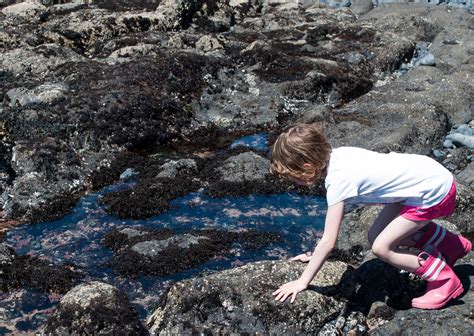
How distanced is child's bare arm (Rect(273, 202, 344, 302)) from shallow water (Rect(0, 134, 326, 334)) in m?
2.73

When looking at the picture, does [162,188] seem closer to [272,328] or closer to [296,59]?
[272,328]

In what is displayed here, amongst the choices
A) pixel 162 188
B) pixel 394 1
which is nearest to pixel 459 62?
pixel 394 1

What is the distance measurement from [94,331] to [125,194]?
575 centimetres

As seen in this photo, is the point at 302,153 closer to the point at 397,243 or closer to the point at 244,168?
the point at 397,243

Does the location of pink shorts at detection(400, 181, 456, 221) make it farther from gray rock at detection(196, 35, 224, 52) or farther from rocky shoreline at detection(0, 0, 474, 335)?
gray rock at detection(196, 35, 224, 52)

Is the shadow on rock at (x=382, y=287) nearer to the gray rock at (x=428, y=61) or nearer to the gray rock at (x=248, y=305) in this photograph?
the gray rock at (x=248, y=305)

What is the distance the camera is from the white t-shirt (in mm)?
6664

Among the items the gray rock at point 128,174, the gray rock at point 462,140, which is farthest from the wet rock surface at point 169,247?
the gray rock at point 462,140

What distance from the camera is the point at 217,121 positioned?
17.1 meters

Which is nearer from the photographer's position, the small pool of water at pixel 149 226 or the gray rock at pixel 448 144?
the small pool of water at pixel 149 226

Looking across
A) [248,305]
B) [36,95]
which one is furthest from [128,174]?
[248,305]

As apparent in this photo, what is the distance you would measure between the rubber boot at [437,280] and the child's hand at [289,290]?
4.59 ft

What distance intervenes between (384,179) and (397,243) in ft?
2.76

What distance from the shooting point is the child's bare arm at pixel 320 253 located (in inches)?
261
